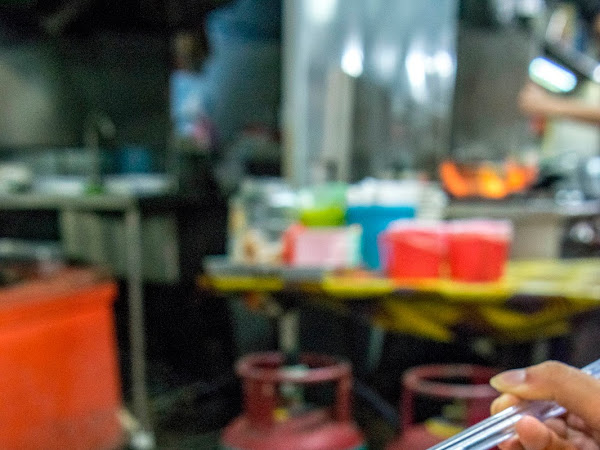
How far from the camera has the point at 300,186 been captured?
2.91 m

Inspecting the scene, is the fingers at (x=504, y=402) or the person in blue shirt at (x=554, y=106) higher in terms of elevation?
the person in blue shirt at (x=554, y=106)

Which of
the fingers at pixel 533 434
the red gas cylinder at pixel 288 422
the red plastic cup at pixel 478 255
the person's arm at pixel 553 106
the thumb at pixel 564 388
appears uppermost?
the person's arm at pixel 553 106

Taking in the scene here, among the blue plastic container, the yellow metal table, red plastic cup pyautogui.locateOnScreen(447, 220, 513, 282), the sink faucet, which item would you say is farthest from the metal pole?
red plastic cup pyautogui.locateOnScreen(447, 220, 513, 282)

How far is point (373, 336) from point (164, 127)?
160 centimetres

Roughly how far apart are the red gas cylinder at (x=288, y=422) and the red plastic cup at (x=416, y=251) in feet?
1.17

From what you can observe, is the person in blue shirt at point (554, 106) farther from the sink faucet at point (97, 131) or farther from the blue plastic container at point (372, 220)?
the sink faucet at point (97, 131)

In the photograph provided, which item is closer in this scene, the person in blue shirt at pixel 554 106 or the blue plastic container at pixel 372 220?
the blue plastic container at pixel 372 220

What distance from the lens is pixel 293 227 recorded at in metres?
1.84

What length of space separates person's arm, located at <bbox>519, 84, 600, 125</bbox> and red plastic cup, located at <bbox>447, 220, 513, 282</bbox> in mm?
2086

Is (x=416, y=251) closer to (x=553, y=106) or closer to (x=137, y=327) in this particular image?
(x=137, y=327)

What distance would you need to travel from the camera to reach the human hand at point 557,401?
39cm

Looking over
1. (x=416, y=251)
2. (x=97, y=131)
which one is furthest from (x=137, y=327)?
(x=416, y=251)

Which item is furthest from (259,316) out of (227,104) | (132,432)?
(227,104)

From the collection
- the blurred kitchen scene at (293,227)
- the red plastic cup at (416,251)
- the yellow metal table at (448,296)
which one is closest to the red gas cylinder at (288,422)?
the blurred kitchen scene at (293,227)
